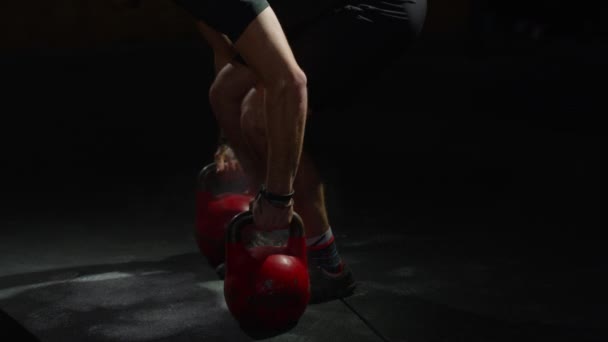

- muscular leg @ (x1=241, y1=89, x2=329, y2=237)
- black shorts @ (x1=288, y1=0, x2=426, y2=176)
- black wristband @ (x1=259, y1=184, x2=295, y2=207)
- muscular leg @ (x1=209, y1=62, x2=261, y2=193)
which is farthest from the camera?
muscular leg @ (x1=209, y1=62, x2=261, y2=193)

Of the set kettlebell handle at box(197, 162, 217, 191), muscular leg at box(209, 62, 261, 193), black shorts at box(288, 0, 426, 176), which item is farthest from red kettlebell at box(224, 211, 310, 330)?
kettlebell handle at box(197, 162, 217, 191)

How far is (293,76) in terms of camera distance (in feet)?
9.32

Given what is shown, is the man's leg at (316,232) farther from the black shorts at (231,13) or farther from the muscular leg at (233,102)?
the black shorts at (231,13)

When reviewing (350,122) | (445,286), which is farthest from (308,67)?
(350,122)

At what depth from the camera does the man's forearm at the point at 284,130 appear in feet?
9.41

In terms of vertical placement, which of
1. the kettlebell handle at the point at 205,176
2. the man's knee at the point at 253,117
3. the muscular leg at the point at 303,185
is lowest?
the kettlebell handle at the point at 205,176

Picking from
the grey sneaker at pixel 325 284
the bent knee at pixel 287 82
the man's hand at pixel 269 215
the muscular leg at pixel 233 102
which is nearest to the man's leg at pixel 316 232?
the grey sneaker at pixel 325 284

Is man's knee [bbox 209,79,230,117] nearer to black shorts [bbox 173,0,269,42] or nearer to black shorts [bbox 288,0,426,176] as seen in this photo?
black shorts [bbox 288,0,426,176]

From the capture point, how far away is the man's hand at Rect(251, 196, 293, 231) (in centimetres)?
298

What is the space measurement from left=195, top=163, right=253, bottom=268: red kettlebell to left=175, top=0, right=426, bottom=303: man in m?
0.12

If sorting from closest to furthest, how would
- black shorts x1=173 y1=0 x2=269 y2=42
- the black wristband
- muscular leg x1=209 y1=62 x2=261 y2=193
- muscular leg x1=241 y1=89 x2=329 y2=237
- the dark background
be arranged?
black shorts x1=173 y1=0 x2=269 y2=42 < the black wristband < muscular leg x1=241 y1=89 x2=329 y2=237 < muscular leg x1=209 y1=62 x2=261 y2=193 < the dark background

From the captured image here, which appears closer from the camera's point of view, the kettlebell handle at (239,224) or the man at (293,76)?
the man at (293,76)

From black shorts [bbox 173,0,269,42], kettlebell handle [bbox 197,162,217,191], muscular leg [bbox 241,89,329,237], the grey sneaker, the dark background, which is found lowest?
the dark background

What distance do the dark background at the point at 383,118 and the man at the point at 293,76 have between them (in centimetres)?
18
